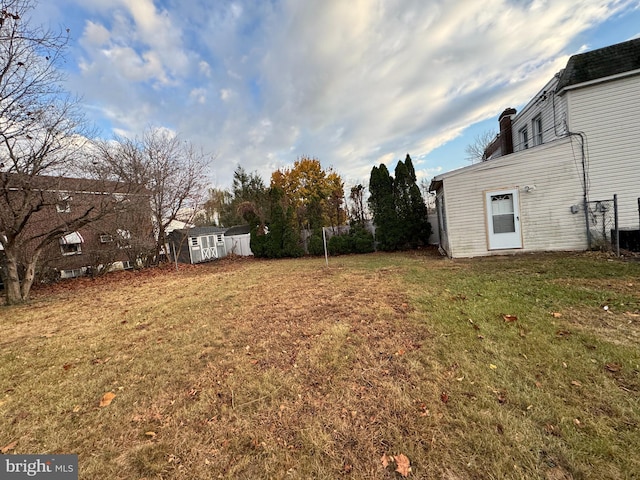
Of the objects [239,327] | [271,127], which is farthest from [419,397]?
[271,127]

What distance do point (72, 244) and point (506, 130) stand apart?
2147cm

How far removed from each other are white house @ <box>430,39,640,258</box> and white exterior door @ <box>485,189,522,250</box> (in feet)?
0.09

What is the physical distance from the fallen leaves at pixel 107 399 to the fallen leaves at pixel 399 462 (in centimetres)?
250

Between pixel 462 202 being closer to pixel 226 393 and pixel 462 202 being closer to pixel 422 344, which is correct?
pixel 422 344

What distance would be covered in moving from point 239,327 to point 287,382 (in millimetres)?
1812

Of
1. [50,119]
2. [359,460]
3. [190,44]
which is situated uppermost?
[190,44]

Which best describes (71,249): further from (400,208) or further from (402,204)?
(402,204)

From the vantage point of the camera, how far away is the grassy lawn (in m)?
1.72

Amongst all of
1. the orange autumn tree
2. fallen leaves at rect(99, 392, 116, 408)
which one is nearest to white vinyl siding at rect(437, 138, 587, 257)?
fallen leaves at rect(99, 392, 116, 408)

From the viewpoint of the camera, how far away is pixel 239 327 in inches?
164

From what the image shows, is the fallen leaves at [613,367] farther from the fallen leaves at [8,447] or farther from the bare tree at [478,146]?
the bare tree at [478,146]

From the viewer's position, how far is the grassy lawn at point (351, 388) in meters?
1.72

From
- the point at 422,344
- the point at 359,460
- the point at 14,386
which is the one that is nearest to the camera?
the point at 359,460

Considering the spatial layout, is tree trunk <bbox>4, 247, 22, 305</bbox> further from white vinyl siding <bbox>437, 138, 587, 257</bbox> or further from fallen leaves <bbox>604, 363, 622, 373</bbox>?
white vinyl siding <bbox>437, 138, 587, 257</bbox>
